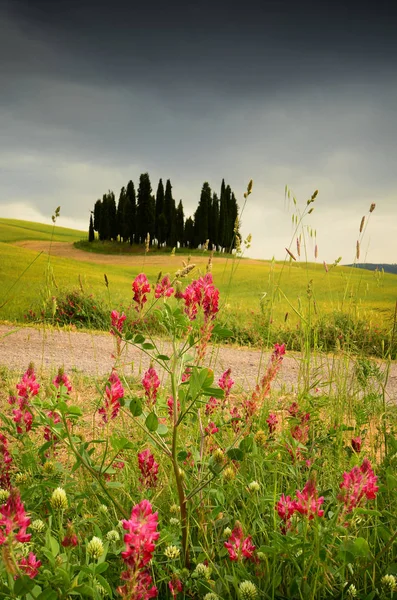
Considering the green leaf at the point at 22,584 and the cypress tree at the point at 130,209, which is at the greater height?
the cypress tree at the point at 130,209

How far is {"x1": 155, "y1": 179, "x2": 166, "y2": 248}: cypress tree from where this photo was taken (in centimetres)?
4644

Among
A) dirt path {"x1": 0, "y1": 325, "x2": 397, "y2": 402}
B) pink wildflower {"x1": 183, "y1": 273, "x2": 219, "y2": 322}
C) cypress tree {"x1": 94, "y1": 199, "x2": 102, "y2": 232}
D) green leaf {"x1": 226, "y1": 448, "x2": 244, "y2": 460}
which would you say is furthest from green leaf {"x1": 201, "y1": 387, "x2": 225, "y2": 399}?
cypress tree {"x1": 94, "y1": 199, "x2": 102, "y2": 232}

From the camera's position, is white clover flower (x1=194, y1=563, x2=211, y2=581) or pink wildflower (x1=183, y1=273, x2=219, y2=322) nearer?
white clover flower (x1=194, y1=563, x2=211, y2=581)

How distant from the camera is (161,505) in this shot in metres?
2.14

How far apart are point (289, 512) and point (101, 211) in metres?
48.8

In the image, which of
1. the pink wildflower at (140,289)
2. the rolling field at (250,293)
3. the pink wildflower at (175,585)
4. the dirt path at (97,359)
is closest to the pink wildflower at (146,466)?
the pink wildflower at (175,585)

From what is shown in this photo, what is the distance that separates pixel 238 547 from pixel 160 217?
150 ft

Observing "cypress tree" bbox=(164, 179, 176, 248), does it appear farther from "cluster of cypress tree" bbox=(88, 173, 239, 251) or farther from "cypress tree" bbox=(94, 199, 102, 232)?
"cypress tree" bbox=(94, 199, 102, 232)

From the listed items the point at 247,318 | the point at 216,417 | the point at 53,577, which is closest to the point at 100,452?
the point at 216,417

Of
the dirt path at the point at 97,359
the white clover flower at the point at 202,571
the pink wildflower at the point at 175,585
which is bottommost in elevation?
the dirt path at the point at 97,359

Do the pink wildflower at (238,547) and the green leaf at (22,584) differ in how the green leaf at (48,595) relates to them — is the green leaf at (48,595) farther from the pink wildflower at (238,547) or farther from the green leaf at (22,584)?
the pink wildflower at (238,547)

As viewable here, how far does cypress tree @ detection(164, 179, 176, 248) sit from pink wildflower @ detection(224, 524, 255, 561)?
4599 centimetres

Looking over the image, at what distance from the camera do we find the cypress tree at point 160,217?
46.4 m

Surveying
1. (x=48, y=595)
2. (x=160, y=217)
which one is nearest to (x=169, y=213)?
(x=160, y=217)
